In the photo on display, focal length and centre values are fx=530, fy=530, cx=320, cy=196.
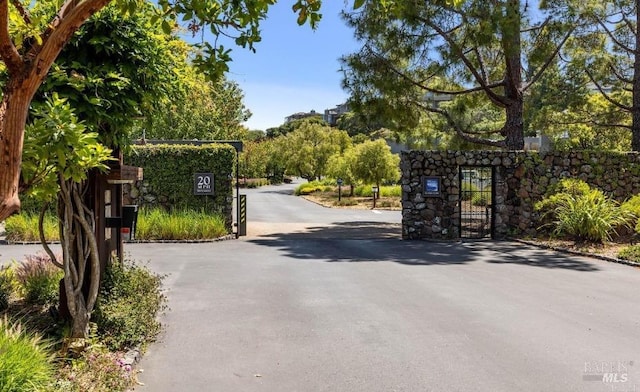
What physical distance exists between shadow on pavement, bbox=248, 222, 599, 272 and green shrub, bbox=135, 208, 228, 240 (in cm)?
123

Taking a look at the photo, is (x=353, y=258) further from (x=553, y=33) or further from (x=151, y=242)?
(x=553, y=33)

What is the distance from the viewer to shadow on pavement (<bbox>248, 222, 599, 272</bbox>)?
10961 millimetres

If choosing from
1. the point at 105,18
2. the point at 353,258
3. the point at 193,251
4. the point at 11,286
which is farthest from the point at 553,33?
the point at 11,286

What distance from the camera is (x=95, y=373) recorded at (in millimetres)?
4035

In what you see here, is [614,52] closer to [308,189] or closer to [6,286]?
[6,286]

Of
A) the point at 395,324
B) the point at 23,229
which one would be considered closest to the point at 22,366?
the point at 395,324

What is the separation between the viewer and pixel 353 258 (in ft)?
36.9

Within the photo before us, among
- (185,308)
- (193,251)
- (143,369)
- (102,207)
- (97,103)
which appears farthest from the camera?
(193,251)

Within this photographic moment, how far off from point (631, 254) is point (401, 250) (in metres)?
4.78

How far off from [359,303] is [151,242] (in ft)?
26.9

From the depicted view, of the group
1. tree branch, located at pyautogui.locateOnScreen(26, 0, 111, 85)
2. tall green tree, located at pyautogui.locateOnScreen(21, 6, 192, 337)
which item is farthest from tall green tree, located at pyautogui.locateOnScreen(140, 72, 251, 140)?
tree branch, located at pyautogui.locateOnScreen(26, 0, 111, 85)

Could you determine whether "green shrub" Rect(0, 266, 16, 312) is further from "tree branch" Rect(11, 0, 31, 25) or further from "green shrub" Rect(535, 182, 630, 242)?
"green shrub" Rect(535, 182, 630, 242)

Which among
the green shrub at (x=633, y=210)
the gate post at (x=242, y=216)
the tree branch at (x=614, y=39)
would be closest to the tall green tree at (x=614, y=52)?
the tree branch at (x=614, y=39)

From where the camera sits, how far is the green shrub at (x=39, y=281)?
6.13 meters
